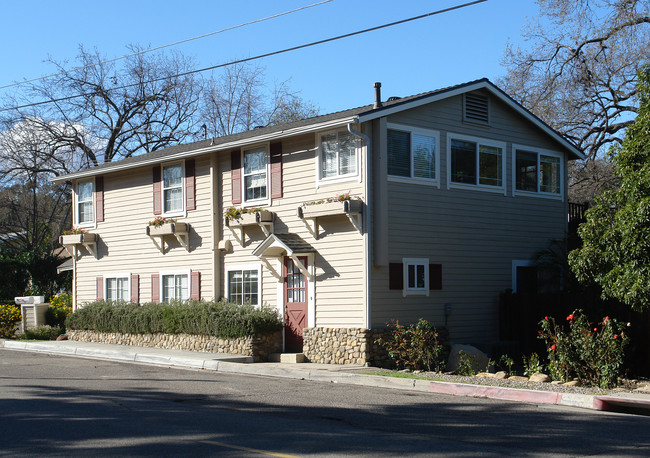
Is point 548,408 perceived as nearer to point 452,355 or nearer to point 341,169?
point 452,355

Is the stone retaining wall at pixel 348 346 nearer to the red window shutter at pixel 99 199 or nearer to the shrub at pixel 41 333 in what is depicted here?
the red window shutter at pixel 99 199

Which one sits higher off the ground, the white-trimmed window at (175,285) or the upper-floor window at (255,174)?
the upper-floor window at (255,174)

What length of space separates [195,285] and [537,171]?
10.4 meters

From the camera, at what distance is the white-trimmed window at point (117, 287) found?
2430 centimetres

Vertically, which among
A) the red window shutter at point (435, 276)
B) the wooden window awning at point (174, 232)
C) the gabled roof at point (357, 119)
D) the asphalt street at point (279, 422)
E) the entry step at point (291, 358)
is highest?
the gabled roof at point (357, 119)

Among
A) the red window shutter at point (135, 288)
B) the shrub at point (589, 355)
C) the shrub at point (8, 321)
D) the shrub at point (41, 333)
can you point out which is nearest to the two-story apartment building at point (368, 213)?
the red window shutter at point (135, 288)

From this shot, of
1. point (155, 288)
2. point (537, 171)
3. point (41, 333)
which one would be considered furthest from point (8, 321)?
point (537, 171)

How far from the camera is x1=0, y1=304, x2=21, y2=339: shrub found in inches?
1022

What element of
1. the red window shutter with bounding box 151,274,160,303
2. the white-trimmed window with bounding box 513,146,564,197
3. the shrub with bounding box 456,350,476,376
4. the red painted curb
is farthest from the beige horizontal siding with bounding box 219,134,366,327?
the white-trimmed window with bounding box 513,146,564,197

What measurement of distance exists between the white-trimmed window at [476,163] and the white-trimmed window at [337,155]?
9.40 feet

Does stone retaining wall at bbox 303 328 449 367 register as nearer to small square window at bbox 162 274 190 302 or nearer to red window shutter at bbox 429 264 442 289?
red window shutter at bbox 429 264 442 289

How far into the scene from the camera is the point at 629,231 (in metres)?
13.7

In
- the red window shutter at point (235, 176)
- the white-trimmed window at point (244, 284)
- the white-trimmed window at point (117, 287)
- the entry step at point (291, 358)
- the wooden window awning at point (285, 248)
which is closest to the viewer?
the entry step at point (291, 358)

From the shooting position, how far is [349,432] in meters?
8.82
